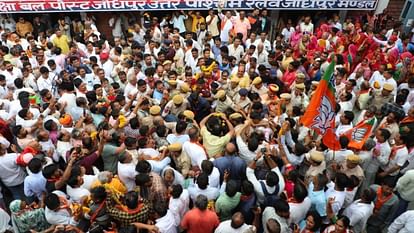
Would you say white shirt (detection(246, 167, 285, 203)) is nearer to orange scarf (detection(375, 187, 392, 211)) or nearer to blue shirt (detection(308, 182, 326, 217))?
blue shirt (detection(308, 182, 326, 217))

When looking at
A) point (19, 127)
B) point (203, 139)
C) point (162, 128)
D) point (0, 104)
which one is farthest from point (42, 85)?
point (203, 139)

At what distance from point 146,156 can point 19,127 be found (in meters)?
2.01

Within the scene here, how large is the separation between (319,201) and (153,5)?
8330 millimetres

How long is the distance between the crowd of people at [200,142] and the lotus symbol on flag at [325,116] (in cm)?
27

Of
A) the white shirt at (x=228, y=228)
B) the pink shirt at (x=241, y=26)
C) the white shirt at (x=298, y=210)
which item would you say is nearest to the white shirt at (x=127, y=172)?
the white shirt at (x=228, y=228)

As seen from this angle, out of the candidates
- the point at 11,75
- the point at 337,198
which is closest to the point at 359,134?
the point at 337,198

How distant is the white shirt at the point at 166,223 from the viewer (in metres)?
4.04

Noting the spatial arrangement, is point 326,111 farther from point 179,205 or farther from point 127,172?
point 127,172

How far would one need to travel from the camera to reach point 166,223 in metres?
4.07

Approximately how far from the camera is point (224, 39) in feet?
33.2

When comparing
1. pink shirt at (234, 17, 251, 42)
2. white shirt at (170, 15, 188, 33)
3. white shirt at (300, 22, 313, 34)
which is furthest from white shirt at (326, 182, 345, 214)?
white shirt at (170, 15, 188, 33)

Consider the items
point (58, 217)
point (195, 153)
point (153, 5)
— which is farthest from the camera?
point (153, 5)

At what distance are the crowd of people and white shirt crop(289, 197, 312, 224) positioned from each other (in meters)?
0.02

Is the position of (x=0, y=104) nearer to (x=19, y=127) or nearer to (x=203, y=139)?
(x=19, y=127)
